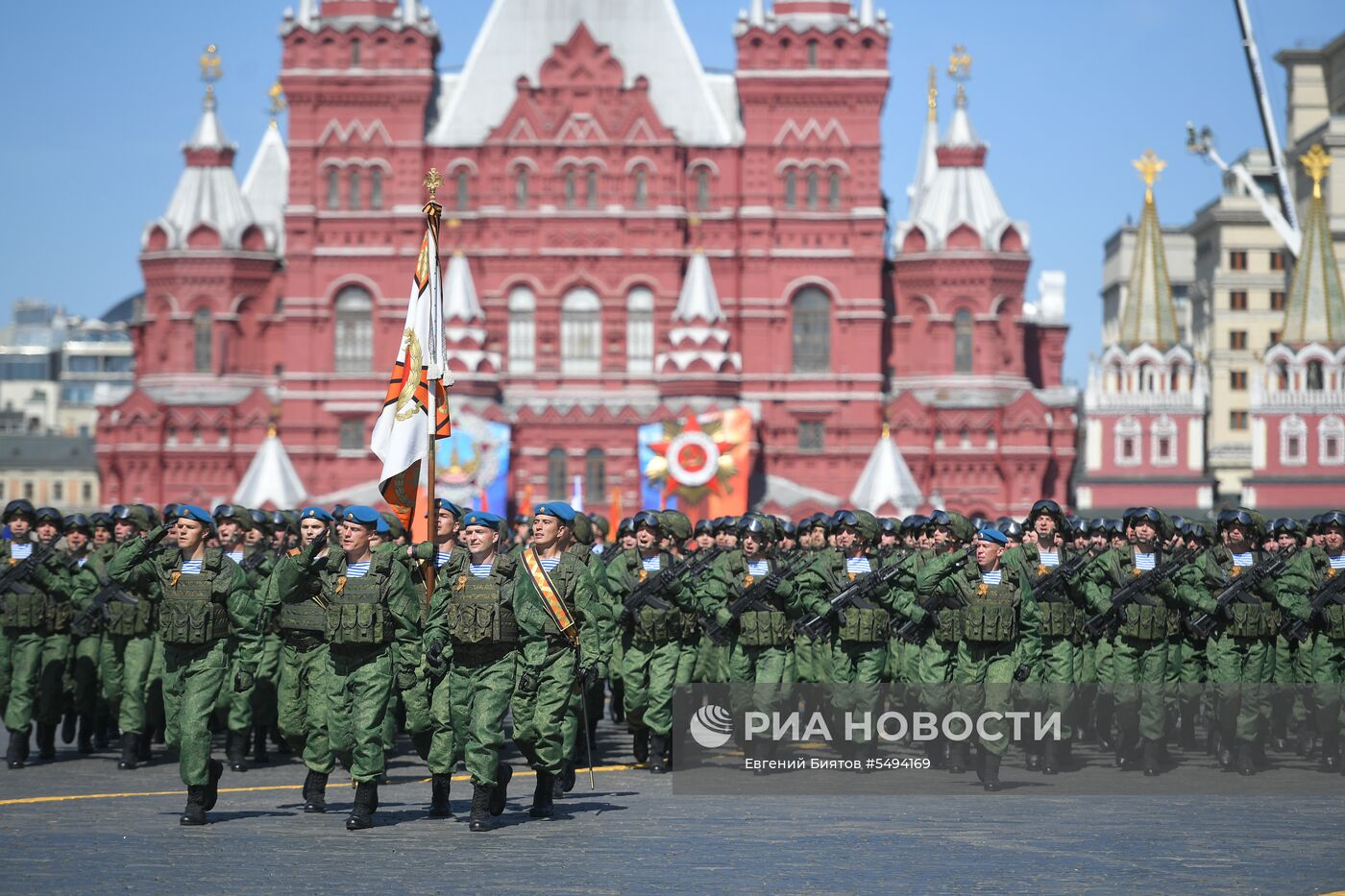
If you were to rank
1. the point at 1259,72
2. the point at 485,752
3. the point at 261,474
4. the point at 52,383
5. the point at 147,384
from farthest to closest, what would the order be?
the point at 52,383, the point at 1259,72, the point at 147,384, the point at 261,474, the point at 485,752

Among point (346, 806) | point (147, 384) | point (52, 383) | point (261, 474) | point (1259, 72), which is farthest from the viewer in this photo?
point (52, 383)

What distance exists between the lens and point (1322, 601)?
741 inches

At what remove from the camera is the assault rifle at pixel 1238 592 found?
61.3ft

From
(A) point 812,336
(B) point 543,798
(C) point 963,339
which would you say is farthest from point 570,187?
(B) point 543,798

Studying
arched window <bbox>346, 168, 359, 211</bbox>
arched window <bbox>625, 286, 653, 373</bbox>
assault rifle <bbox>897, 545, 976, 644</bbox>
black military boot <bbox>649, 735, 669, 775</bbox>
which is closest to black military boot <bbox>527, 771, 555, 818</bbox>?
black military boot <bbox>649, 735, 669, 775</bbox>

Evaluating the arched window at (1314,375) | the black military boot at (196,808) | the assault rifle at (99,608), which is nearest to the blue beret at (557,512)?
the black military boot at (196,808)

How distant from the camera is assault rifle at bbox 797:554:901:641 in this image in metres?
18.5

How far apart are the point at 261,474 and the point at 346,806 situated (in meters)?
43.0

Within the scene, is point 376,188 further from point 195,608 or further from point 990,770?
point 195,608

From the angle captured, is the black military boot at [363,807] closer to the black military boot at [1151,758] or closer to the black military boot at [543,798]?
the black military boot at [543,798]

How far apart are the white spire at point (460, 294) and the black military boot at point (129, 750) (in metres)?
39.3

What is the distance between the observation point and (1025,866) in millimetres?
12719

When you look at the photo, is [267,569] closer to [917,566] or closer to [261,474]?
[917,566]

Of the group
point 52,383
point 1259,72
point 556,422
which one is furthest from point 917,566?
point 52,383
